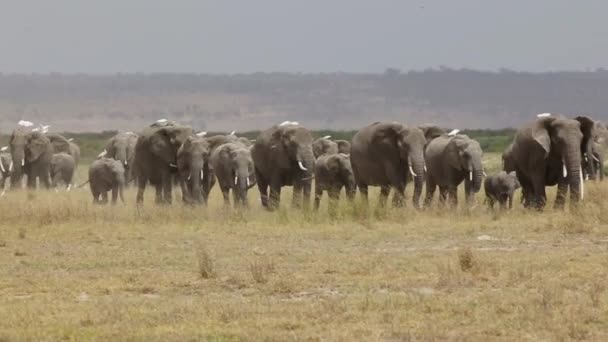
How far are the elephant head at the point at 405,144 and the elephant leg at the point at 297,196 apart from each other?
66.9 inches

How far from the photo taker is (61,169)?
47.5m

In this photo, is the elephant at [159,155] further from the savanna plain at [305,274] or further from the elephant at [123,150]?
the elephant at [123,150]

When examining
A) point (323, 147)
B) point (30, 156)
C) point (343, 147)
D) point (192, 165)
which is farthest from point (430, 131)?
point (30, 156)

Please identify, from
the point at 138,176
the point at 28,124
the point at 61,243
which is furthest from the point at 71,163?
the point at 61,243

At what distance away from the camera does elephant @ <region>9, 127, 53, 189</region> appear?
42.7m

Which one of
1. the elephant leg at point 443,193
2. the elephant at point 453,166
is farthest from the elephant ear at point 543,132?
the elephant leg at point 443,193

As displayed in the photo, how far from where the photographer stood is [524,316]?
1331 cm

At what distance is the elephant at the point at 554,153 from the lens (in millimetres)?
26266

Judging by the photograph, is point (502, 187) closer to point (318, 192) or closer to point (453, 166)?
point (453, 166)

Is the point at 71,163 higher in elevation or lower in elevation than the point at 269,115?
higher

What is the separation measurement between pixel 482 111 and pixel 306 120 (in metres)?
22.3

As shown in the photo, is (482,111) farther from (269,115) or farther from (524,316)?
(524,316)

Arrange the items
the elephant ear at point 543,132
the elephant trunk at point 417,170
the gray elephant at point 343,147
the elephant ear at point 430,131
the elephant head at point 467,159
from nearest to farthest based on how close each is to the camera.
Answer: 1. the elephant ear at point 543,132
2. the elephant trunk at point 417,170
3. the elephant head at point 467,159
4. the elephant ear at point 430,131
5. the gray elephant at point 343,147

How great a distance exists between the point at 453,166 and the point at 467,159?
1.96 feet
